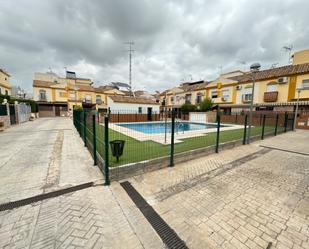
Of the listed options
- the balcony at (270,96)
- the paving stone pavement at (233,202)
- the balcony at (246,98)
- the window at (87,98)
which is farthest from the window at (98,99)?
the paving stone pavement at (233,202)

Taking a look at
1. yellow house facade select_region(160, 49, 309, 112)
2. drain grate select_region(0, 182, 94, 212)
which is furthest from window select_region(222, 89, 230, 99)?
drain grate select_region(0, 182, 94, 212)

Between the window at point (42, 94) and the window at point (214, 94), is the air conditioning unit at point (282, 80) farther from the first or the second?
the window at point (42, 94)

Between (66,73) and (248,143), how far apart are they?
55.9 metres

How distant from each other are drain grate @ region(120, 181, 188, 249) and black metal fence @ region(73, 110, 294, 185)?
911 mm

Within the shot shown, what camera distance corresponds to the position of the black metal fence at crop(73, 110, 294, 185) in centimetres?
451

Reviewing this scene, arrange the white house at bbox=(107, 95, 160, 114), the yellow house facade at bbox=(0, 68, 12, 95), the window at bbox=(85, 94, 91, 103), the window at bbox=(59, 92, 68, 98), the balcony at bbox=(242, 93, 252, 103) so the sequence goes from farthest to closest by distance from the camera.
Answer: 1. the window at bbox=(85, 94, 91, 103)
2. the window at bbox=(59, 92, 68, 98)
3. the yellow house facade at bbox=(0, 68, 12, 95)
4. the balcony at bbox=(242, 93, 252, 103)
5. the white house at bbox=(107, 95, 160, 114)

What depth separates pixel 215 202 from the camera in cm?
304

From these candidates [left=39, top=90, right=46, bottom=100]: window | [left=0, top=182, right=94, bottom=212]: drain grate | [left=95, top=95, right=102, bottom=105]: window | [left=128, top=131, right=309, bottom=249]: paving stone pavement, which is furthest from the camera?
[left=95, top=95, right=102, bottom=105]: window

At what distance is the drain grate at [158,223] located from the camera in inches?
82.8

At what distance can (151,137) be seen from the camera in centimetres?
859

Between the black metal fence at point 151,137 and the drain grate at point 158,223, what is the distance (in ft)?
2.99

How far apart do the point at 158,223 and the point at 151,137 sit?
20.3 ft

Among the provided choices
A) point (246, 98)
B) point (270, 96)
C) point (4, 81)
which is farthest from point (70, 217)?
point (4, 81)

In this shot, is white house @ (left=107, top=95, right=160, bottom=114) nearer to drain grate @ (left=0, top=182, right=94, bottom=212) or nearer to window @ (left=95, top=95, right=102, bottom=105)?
drain grate @ (left=0, top=182, right=94, bottom=212)
